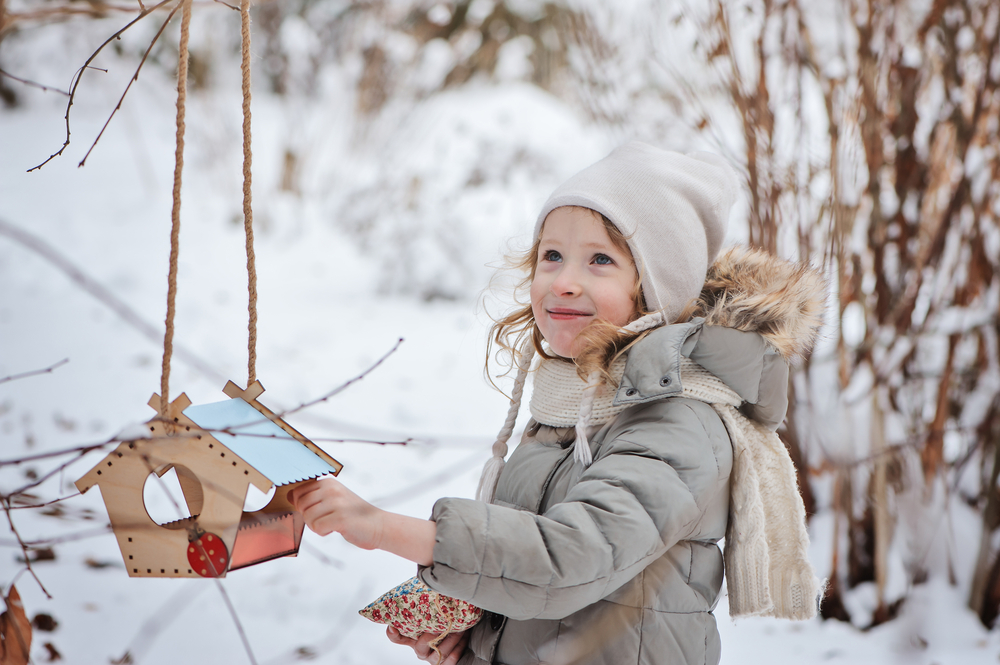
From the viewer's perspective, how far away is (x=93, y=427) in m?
3.07

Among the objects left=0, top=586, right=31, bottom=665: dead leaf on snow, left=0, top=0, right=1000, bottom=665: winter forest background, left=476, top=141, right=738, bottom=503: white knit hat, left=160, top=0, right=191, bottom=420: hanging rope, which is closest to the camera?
left=160, top=0, right=191, bottom=420: hanging rope

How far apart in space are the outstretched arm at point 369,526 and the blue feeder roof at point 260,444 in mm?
37

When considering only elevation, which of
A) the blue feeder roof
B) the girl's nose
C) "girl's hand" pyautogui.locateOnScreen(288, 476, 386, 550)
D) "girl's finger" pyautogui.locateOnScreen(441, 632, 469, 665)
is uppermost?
the girl's nose

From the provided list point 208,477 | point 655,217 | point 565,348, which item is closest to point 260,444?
point 208,477

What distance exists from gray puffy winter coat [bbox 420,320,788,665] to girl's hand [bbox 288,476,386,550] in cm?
7

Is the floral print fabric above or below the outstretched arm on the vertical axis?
below

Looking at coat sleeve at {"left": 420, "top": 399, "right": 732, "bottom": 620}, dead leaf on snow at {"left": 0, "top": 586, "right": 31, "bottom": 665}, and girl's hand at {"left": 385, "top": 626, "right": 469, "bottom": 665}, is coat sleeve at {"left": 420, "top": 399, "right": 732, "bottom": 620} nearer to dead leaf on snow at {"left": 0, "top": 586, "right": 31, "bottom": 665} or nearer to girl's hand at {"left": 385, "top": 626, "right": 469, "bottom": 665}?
girl's hand at {"left": 385, "top": 626, "right": 469, "bottom": 665}

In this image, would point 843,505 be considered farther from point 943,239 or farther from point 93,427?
point 93,427

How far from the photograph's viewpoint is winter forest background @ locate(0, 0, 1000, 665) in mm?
2172

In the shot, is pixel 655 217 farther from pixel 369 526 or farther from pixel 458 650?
pixel 458 650

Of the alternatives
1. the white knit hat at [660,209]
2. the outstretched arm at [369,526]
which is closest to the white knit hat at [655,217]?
the white knit hat at [660,209]

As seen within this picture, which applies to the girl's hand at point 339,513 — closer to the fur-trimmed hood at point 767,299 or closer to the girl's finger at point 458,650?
the girl's finger at point 458,650

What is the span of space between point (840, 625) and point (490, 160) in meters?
4.14

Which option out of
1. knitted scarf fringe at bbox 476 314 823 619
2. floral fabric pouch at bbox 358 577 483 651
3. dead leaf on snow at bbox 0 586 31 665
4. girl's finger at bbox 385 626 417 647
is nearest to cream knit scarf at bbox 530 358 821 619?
knitted scarf fringe at bbox 476 314 823 619
